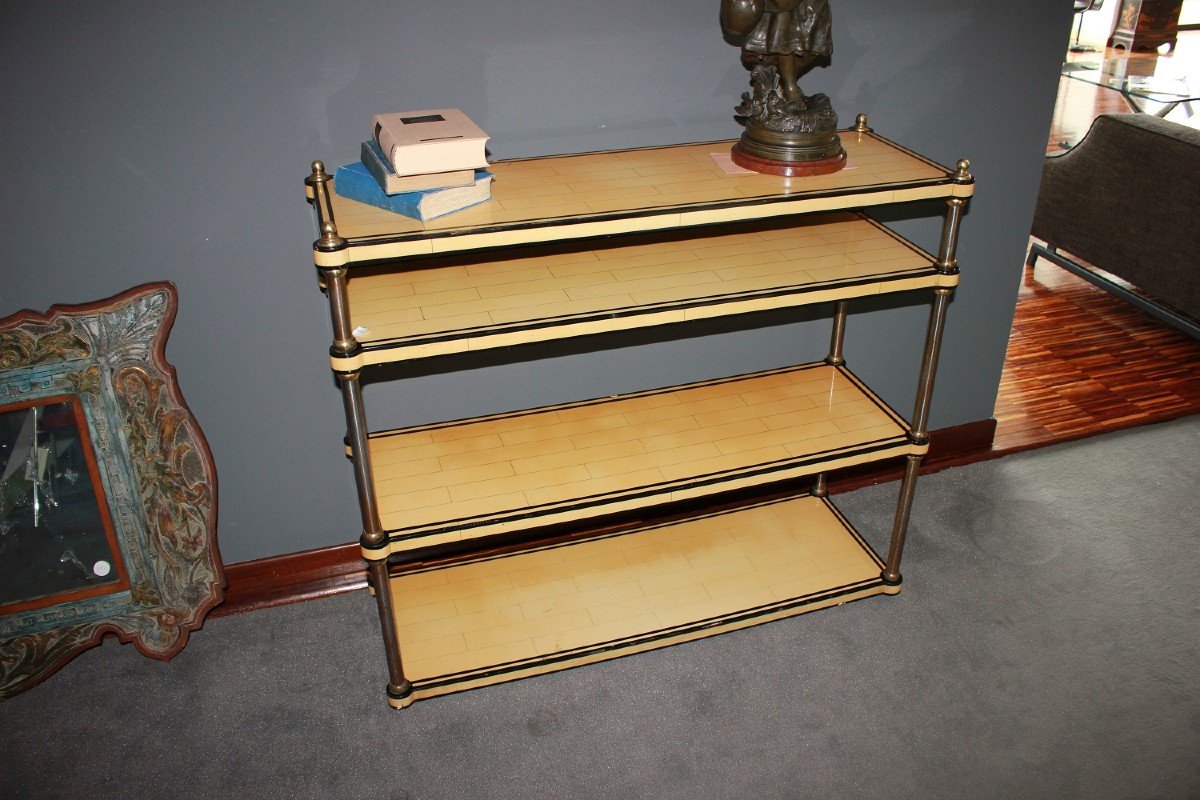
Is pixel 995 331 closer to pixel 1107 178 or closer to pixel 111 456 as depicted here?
pixel 1107 178

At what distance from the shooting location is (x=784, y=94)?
2.14 meters

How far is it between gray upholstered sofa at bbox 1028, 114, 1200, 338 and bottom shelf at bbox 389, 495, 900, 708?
1.87 m

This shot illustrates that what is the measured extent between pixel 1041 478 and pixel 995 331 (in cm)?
47

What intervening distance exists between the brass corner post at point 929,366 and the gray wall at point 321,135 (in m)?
0.41

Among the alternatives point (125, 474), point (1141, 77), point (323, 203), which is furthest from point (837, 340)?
point (1141, 77)

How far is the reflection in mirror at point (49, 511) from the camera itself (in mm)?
2242

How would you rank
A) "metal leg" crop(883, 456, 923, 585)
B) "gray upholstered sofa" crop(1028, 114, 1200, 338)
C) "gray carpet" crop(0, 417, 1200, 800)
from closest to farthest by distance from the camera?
"gray carpet" crop(0, 417, 1200, 800), "metal leg" crop(883, 456, 923, 585), "gray upholstered sofa" crop(1028, 114, 1200, 338)

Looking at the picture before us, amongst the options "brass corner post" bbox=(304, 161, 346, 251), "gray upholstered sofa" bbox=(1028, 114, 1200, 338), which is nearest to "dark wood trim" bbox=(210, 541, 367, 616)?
"brass corner post" bbox=(304, 161, 346, 251)

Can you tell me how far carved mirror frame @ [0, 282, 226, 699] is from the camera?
2.17 metres

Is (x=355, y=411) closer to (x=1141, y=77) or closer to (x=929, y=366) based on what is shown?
(x=929, y=366)

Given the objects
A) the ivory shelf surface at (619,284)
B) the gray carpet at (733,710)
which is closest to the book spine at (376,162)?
the ivory shelf surface at (619,284)

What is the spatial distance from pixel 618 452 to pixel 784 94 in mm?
865

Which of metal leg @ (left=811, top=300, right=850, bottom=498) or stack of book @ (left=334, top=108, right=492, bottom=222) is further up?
stack of book @ (left=334, top=108, right=492, bottom=222)

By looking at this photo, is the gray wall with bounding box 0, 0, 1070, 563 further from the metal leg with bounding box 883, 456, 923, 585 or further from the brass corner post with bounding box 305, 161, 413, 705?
the metal leg with bounding box 883, 456, 923, 585
